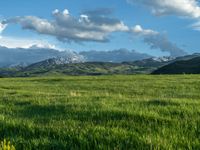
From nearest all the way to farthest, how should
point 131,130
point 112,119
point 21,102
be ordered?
1. point 131,130
2. point 112,119
3. point 21,102

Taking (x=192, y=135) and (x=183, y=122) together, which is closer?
(x=192, y=135)

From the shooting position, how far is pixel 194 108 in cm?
1501

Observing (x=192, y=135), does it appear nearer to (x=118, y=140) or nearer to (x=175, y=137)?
(x=175, y=137)

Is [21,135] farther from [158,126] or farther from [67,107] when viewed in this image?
[67,107]

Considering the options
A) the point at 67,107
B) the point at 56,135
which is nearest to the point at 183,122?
the point at 56,135

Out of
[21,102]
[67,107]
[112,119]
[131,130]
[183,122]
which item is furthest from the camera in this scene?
[21,102]

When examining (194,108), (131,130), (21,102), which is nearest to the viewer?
(131,130)

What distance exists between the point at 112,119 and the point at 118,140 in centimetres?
322

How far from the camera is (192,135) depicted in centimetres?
1043

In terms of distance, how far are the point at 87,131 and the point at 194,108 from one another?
5.46m

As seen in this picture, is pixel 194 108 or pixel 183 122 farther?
pixel 194 108

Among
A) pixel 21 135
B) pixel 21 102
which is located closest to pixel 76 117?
pixel 21 135

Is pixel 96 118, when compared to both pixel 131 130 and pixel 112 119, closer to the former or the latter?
pixel 112 119

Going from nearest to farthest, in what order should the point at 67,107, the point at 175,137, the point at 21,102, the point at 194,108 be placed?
the point at 175,137, the point at 194,108, the point at 67,107, the point at 21,102
